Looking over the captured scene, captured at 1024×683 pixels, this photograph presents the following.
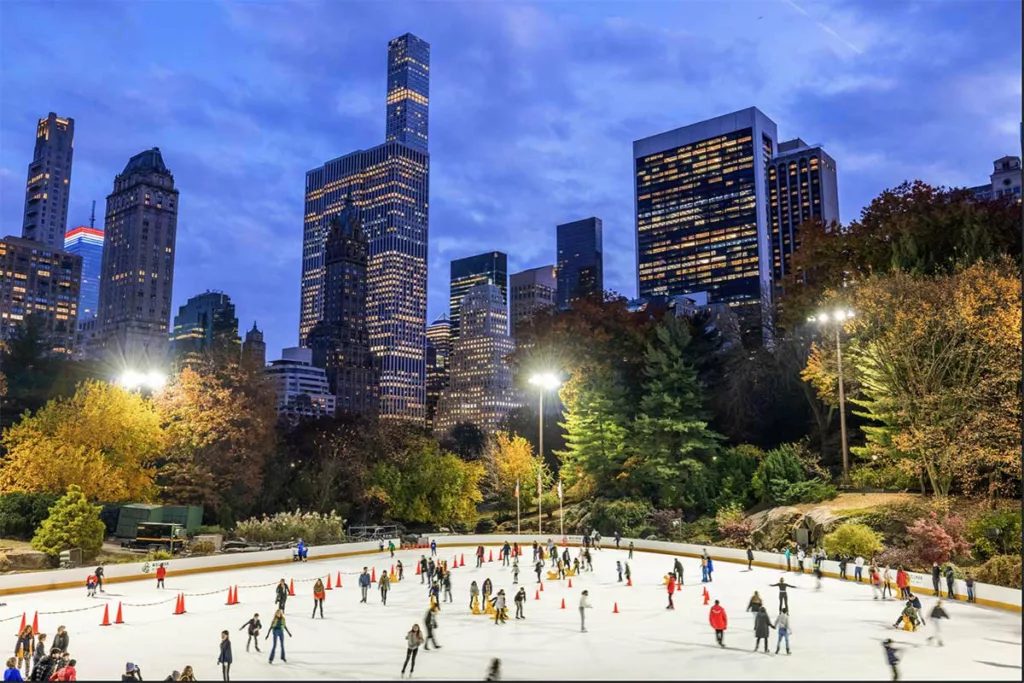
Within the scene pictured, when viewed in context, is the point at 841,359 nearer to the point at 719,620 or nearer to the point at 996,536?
the point at 996,536

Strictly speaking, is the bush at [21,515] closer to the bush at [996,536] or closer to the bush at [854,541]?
the bush at [854,541]

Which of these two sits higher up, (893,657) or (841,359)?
(841,359)

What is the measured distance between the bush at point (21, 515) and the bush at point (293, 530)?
10.2 metres

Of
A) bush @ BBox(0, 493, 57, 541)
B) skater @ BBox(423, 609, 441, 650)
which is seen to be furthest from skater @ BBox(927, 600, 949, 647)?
bush @ BBox(0, 493, 57, 541)

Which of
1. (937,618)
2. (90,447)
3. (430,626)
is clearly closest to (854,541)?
(937,618)

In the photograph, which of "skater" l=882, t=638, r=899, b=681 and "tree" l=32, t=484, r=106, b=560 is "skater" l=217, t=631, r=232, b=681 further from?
"tree" l=32, t=484, r=106, b=560

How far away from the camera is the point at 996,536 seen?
30.0 m

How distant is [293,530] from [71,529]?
1254cm

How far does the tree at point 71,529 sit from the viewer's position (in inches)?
1342

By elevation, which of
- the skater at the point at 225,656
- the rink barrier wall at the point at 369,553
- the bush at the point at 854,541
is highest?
the bush at the point at 854,541

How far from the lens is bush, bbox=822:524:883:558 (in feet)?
110

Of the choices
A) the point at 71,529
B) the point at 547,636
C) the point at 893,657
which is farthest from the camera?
the point at 71,529

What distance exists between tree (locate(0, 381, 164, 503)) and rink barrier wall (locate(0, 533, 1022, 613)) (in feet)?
38.9

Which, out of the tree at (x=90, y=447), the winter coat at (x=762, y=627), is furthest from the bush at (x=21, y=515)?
the winter coat at (x=762, y=627)
